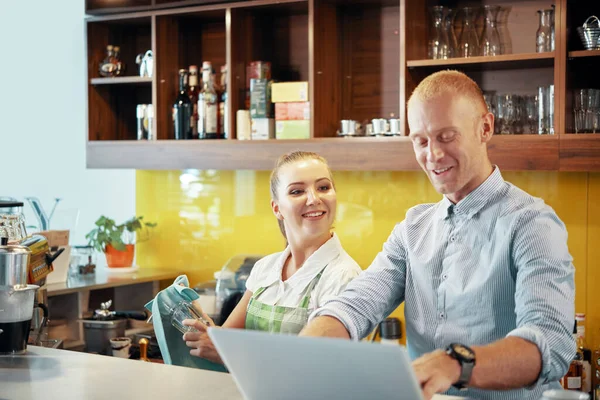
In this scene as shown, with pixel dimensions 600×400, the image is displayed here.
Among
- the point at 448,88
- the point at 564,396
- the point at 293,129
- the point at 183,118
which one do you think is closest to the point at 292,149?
the point at 293,129

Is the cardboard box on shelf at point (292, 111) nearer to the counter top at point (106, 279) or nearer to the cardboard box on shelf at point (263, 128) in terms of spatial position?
the cardboard box on shelf at point (263, 128)

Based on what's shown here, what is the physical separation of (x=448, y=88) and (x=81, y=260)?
2.63 meters

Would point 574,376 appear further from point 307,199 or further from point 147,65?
point 147,65

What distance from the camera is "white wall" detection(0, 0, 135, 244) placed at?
14.4 ft

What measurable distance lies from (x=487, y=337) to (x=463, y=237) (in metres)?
0.22

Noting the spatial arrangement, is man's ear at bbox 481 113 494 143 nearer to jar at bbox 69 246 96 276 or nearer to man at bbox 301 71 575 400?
man at bbox 301 71 575 400

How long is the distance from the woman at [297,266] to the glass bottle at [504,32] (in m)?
1.08

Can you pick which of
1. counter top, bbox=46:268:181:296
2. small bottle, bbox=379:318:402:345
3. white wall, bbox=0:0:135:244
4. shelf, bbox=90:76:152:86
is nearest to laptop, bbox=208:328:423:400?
small bottle, bbox=379:318:402:345

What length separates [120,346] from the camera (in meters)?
3.18

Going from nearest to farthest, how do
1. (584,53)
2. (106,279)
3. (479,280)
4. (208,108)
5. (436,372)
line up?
(436,372), (479,280), (584,53), (208,108), (106,279)

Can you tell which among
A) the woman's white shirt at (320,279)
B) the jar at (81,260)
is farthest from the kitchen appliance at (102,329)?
the woman's white shirt at (320,279)

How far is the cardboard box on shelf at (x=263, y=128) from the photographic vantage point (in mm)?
3443

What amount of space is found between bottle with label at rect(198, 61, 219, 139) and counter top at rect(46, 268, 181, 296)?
2.35ft

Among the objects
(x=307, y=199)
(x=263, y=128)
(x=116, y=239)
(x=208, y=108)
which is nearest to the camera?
(x=307, y=199)
